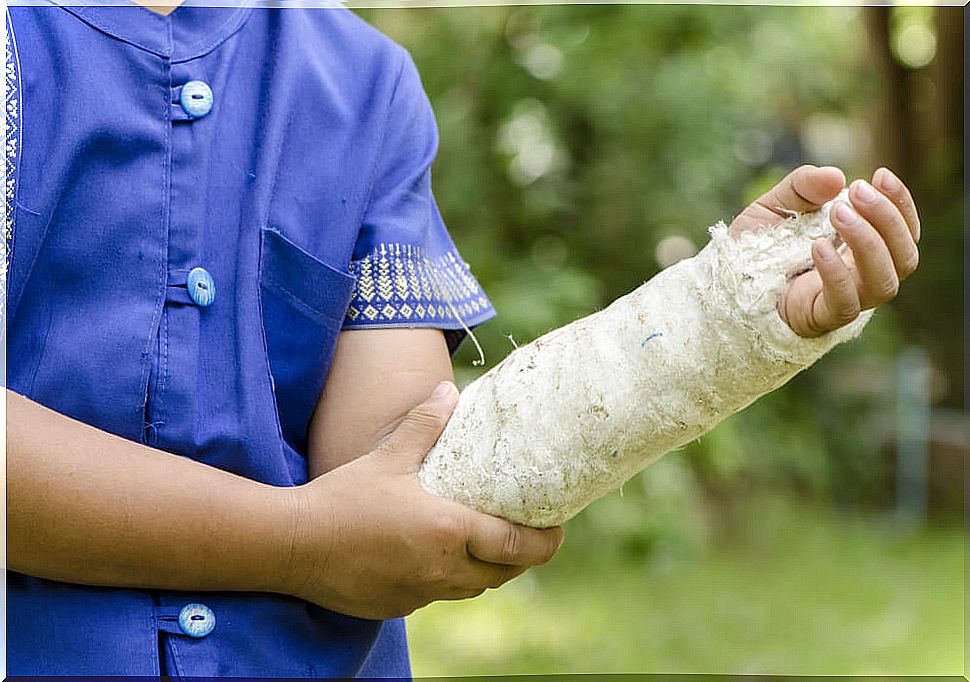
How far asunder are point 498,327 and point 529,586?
879 millimetres

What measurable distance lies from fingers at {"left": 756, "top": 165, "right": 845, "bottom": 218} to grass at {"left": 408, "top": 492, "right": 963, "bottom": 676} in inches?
83.4

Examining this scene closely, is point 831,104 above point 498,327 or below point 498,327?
above

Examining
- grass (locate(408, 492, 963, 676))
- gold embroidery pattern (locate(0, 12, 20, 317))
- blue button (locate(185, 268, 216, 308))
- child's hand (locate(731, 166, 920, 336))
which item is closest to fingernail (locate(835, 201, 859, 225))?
child's hand (locate(731, 166, 920, 336))

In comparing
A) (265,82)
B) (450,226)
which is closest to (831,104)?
(450,226)

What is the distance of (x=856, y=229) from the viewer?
28.1 inches

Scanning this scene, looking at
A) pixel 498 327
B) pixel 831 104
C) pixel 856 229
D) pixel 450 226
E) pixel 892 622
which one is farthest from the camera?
pixel 831 104

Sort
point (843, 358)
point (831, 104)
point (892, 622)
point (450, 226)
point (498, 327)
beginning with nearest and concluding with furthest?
1. point (498, 327)
2. point (450, 226)
3. point (892, 622)
4. point (831, 104)
5. point (843, 358)

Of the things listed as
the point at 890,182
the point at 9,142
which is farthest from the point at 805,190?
the point at 9,142

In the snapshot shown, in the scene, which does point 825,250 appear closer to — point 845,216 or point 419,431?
point 845,216

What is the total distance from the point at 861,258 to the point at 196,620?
21.1 inches

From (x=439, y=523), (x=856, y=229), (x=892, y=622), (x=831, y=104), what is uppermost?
(x=831, y=104)

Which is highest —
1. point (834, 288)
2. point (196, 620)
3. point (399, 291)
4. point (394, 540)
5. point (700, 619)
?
point (834, 288)

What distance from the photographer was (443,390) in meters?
0.92

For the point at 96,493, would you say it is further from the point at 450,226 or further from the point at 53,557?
the point at 450,226
